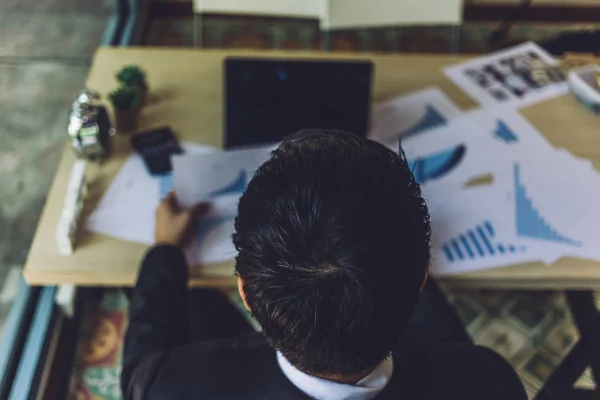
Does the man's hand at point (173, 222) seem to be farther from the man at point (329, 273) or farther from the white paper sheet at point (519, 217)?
the white paper sheet at point (519, 217)

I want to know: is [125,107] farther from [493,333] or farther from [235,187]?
[493,333]

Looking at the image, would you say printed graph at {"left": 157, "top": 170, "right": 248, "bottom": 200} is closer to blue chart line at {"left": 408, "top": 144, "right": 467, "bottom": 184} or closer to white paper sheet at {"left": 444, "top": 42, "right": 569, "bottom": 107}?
blue chart line at {"left": 408, "top": 144, "right": 467, "bottom": 184}

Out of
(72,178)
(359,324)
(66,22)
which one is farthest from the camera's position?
(66,22)

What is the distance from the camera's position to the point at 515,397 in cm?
79

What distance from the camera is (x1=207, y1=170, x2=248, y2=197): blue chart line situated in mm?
1086

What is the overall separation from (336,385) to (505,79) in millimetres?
953

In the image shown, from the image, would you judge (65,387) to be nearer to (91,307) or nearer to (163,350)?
(91,307)

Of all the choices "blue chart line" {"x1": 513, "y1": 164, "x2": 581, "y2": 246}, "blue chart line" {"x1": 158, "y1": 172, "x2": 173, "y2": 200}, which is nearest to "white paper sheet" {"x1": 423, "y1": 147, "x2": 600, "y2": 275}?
"blue chart line" {"x1": 513, "y1": 164, "x2": 581, "y2": 246}

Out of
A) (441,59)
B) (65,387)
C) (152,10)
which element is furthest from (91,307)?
(152,10)

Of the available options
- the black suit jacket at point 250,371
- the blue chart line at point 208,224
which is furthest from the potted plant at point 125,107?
the black suit jacket at point 250,371

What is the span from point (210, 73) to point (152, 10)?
63.8 inches

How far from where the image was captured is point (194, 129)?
1.23m

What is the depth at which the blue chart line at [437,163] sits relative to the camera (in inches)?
44.5

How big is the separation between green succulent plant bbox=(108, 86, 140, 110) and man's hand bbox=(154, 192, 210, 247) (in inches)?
9.5
